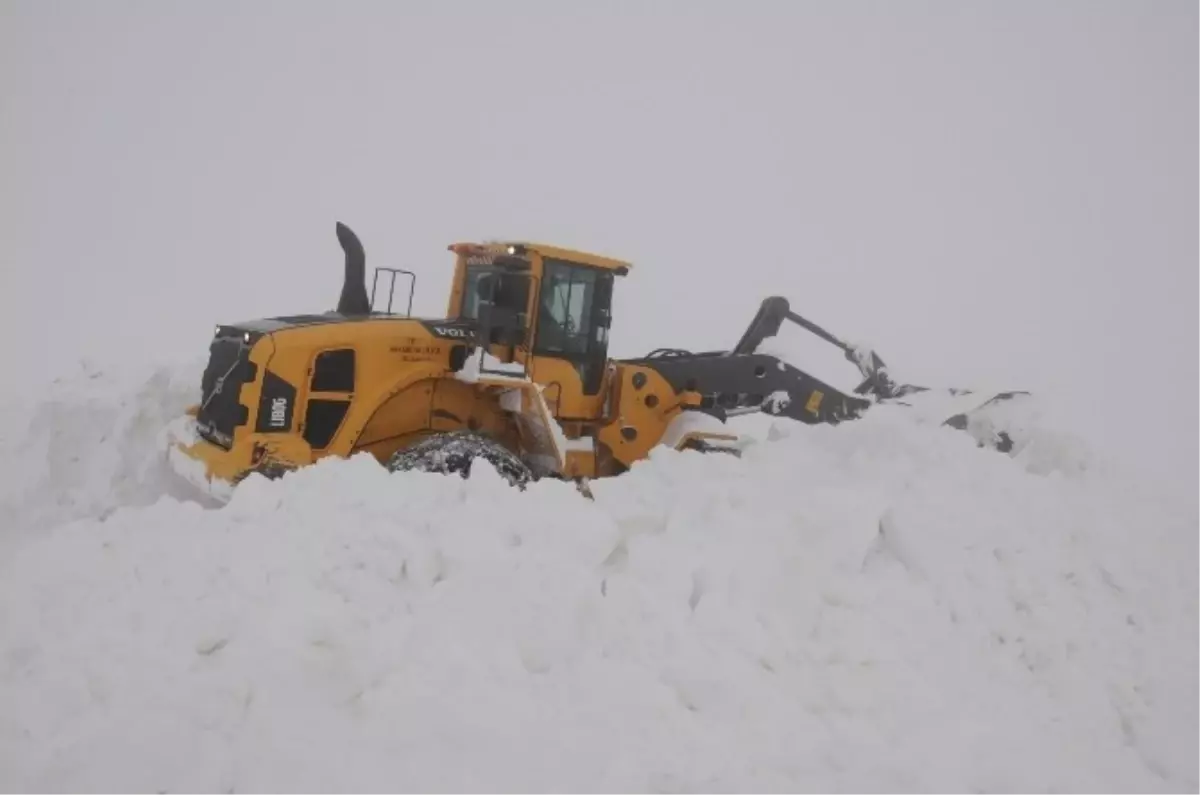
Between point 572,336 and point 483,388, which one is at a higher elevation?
point 572,336

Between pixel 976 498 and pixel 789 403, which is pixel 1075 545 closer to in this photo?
pixel 976 498

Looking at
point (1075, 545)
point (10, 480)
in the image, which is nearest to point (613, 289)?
point (1075, 545)

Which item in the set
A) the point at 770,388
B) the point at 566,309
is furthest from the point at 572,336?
the point at 770,388

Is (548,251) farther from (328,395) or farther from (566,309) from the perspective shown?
(328,395)

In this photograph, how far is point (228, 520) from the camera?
13.5 ft

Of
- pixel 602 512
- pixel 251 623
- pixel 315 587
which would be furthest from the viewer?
pixel 602 512

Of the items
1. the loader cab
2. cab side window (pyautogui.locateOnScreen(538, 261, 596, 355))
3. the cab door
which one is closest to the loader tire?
the loader cab

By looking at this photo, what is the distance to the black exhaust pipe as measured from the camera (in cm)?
773

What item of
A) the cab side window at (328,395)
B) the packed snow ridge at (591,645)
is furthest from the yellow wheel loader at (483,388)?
the packed snow ridge at (591,645)

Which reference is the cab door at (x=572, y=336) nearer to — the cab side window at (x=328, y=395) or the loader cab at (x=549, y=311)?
the loader cab at (x=549, y=311)

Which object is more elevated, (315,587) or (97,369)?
(315,587)

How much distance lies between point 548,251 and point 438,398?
58.1 inches

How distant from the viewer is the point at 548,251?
732cm

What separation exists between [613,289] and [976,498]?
3.42 metres
